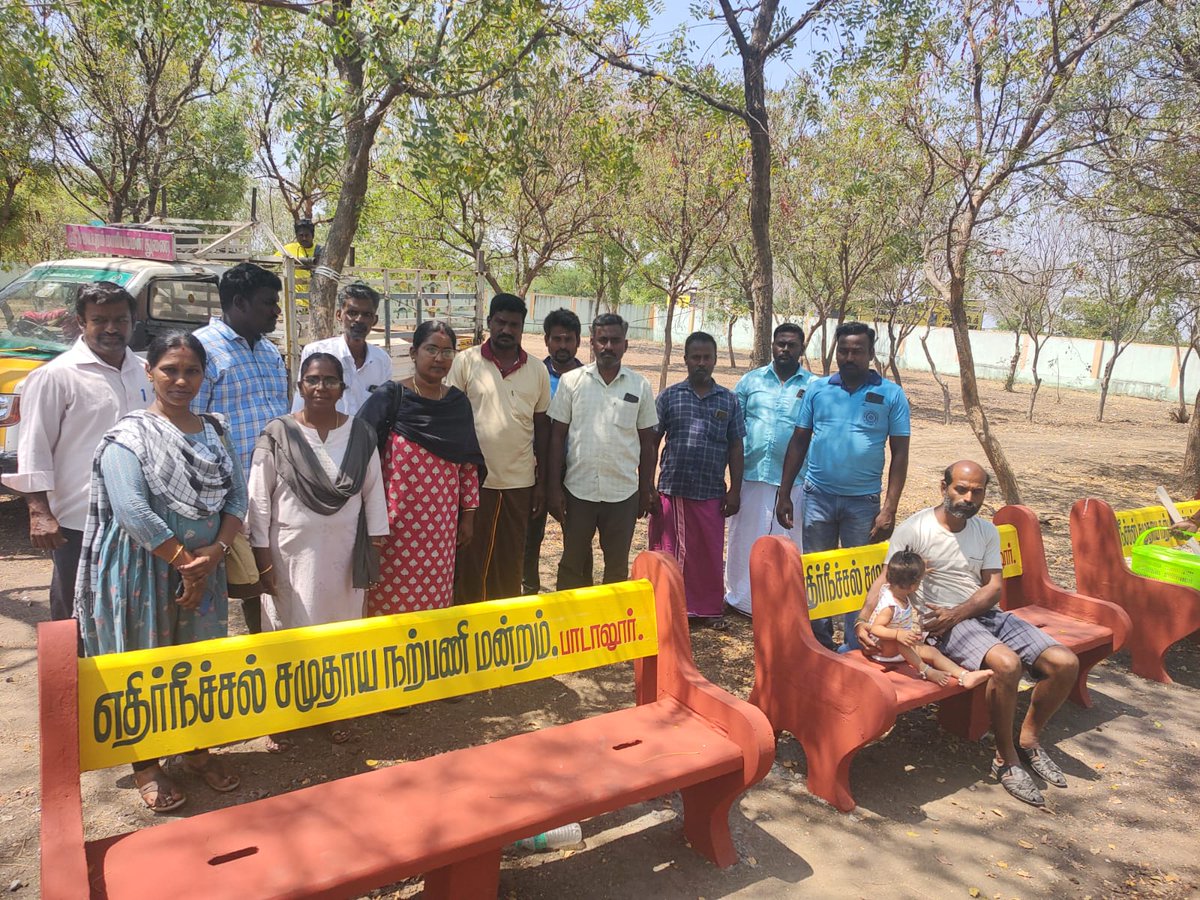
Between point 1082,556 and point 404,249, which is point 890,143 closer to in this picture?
point 1082,556

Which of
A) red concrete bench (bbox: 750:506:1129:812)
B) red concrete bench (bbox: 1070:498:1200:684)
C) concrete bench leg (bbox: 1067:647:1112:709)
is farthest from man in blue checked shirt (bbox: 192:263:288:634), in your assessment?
red concrete bench (bbox: 1070:498:1200:684)

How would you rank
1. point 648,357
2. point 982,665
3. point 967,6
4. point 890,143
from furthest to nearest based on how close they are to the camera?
point 648,357
point 890,143
point 967,6
point 982,665

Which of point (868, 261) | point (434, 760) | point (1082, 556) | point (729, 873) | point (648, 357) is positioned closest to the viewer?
point (434, 760)

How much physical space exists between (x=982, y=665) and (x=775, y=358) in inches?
85.5

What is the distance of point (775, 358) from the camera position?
5113 millimetres

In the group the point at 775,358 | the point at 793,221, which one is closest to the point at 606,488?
the point at 775,358

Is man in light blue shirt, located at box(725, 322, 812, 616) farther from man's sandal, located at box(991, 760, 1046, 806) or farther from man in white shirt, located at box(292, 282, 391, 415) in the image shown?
man in white shirt, located at box(292, 282, 391, 415)

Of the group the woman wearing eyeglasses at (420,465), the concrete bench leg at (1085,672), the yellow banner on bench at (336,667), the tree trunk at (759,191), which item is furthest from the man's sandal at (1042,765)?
the tree trunk at (759,191)

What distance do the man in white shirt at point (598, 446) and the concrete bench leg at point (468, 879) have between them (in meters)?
2.09

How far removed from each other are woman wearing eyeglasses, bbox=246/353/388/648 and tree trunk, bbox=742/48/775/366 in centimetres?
323

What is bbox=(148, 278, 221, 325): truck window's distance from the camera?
24.9 ft

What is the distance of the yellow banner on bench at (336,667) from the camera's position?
241 cm

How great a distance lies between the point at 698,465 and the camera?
15.9 ft

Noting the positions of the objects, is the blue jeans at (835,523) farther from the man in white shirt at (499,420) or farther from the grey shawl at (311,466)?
the grey shawl at (311,466)
